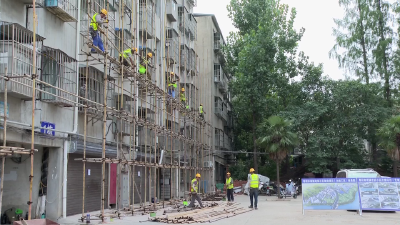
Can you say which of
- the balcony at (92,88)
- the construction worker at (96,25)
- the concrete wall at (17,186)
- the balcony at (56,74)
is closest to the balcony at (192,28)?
the balcony at (92,88)

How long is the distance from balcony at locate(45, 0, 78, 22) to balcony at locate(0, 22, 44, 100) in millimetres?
1581

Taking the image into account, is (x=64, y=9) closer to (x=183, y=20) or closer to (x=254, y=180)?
(x=254, y=180)

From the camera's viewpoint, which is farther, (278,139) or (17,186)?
(278,139)

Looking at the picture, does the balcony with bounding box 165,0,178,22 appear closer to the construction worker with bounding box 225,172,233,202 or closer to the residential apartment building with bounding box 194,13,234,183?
the residential apartment building with bounding box 194,13,234,183

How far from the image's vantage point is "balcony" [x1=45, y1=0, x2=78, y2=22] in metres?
13.0

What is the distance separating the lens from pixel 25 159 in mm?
13500

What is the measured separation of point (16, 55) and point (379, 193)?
13.1 m

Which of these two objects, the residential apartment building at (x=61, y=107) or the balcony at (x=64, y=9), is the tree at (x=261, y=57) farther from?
the balcony at (x=64, y=9)

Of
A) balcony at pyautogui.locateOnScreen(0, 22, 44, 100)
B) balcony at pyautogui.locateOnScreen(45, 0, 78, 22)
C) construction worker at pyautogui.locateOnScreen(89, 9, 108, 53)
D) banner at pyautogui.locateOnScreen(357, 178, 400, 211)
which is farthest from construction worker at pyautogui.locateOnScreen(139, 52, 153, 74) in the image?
banner at pyautogui.locateOnScreen(357, 178, 400, 211)

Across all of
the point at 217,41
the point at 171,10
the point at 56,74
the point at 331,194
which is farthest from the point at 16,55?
the point at 217,41

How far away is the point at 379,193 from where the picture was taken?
15.7 meters

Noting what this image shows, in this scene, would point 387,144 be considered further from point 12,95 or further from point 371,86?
point 12,95

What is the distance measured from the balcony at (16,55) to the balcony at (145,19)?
936 cm

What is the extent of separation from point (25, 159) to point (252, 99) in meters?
27.0
